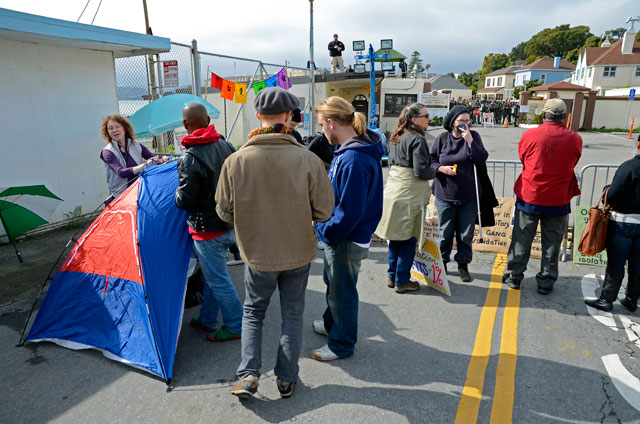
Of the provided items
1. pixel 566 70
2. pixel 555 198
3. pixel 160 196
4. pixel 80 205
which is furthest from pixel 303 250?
pixel 566 70

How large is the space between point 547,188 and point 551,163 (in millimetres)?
243

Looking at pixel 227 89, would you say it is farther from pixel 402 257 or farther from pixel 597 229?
pixel 597 229

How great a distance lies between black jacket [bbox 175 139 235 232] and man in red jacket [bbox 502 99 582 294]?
297 cm

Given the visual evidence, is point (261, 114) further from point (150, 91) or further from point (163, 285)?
point (150, 91)

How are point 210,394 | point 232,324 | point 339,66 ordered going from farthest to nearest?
point 339,66 → point 232,324 → point 210,394

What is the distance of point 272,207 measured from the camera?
2.41 meters

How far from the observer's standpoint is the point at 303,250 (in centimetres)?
252

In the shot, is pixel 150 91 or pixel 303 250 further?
pixel 150 91

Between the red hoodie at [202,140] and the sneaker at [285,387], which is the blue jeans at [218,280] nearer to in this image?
the red hoodie at [202,140]

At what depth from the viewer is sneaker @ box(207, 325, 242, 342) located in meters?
3.41

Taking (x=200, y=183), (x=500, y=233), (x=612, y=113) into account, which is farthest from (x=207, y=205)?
(x=612, y=113)

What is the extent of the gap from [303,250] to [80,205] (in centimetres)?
607

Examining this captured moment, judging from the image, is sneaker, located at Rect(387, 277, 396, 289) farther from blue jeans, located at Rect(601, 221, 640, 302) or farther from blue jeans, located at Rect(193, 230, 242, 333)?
blue jeans, located at Rect(601, 221, 640, 302)

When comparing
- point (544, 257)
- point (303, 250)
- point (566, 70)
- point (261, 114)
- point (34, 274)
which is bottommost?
point (34, 274)
